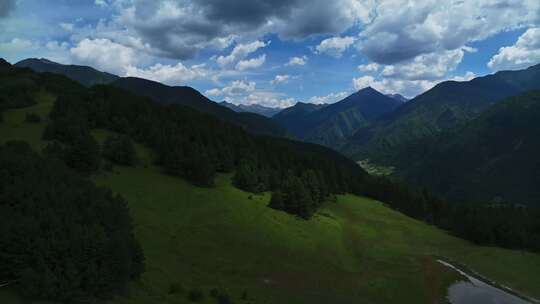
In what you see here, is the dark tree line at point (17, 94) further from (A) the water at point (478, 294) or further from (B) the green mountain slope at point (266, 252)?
(A) the water at point (478, 294)

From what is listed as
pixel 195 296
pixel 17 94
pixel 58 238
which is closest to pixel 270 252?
pixel 195 296

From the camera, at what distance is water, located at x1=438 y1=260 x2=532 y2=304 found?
55.4 meters

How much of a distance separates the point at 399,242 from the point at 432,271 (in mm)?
19652

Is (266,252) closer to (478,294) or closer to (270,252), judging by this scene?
(270,252)

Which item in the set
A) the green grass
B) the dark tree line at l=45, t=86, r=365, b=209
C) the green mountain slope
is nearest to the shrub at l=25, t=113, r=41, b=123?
the green mountain slope

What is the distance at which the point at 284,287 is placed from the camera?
52.0m

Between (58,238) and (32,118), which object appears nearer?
(58,238)

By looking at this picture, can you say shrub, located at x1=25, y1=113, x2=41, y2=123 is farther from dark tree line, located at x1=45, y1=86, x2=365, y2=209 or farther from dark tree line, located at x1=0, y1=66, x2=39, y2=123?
dark tree line, located at x1=0, y1=66, x2=39, y2=123

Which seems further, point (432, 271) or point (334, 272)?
point (432, 271)

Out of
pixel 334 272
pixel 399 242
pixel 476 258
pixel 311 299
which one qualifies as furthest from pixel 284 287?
pixel 476 258

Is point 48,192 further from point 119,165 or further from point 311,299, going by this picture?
point 119,165

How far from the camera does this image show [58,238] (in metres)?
27.5

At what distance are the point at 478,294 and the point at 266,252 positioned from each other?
3470 centimetres

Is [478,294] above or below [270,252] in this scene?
above
